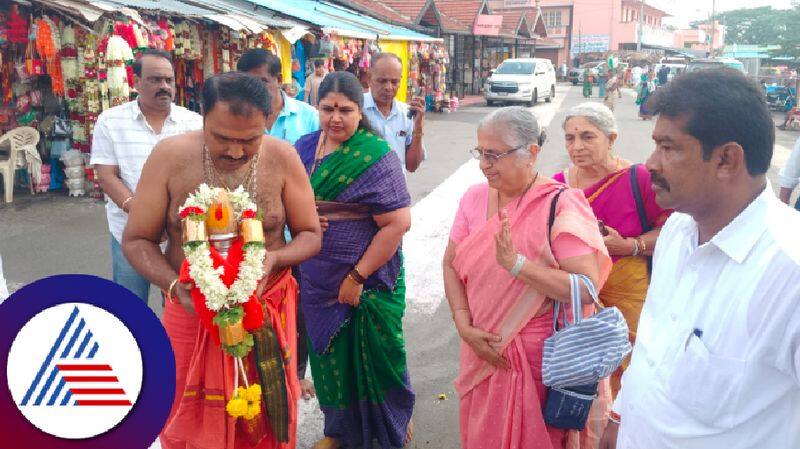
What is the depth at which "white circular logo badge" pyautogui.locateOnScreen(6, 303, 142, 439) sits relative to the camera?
101cm

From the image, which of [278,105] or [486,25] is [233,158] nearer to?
[278,105]

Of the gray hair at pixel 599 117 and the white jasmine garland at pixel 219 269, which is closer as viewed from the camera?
the white jasmine garland at pixel 219 269

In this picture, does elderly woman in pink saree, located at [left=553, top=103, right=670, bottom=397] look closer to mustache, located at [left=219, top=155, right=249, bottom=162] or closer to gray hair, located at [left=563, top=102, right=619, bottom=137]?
gray hair, located at [left=563, top=102, right=619, bottom=137]

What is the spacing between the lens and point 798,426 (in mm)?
1359

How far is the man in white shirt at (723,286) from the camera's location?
1331mm

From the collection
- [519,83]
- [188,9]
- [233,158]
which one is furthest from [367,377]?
[519,83]

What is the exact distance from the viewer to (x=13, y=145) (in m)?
8.16

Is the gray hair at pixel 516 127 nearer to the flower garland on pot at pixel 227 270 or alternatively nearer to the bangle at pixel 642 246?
the bangle at pixel 642 246

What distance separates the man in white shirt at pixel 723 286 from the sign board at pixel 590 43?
185 feet

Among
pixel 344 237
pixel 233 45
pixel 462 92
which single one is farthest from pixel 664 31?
pixel 344 237

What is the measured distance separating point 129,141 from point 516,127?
221 centimetres

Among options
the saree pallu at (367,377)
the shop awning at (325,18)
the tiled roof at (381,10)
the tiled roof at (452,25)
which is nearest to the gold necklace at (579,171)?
the saree pallu at (367,377)

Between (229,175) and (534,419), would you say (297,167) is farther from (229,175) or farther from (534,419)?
(534,419)

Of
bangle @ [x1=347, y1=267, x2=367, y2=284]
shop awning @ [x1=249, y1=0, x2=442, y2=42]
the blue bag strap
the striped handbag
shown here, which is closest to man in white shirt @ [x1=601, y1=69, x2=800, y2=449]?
the striped handbag
